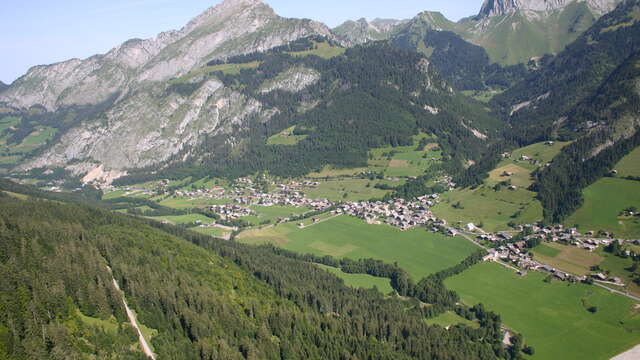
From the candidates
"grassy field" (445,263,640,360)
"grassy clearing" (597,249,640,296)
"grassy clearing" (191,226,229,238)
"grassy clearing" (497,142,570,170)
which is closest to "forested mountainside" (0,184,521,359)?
→ "grassy field" (445,263,640,360)

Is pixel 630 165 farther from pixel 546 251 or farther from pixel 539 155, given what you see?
pixel 546 251

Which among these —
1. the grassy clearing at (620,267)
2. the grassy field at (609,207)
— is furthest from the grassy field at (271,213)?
the grassy clearing at (620,267)

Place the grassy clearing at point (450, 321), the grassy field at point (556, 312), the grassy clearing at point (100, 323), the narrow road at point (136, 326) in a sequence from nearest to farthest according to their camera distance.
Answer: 1. the narrow road at point (136, 326)
2. the grassy clearing at point (100, 323)
3. the grassy field at point (556, 312)
4. the grassy clearing at point (450, 321)

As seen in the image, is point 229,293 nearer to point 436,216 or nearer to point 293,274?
point 293,274

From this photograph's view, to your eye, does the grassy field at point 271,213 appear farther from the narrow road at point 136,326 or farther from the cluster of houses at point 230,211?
the narrow road at point 136,326

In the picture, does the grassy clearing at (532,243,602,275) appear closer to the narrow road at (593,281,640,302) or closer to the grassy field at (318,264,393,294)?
the narrow road at (593,281,640,302)
